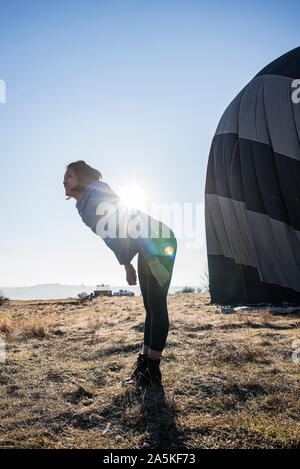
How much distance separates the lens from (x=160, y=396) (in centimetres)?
259

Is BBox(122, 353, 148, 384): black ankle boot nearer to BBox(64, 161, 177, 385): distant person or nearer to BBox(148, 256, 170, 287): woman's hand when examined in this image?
BBox(64, 161, 177, 385): distant person

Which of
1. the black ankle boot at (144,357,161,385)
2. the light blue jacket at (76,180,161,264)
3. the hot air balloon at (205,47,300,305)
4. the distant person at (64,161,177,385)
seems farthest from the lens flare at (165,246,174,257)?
the hot air balloon at (205,47,300,305)

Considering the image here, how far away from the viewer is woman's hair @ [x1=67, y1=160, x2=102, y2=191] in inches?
125

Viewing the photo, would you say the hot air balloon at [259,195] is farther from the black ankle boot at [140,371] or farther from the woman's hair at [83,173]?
the woman's hair at [83,173]

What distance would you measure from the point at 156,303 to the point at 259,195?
6880 mm

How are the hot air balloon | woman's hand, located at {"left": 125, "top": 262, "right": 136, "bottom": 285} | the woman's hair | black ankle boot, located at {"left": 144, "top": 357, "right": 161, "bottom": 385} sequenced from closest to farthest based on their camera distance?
black ankle boot, located at {"left": 144, "top": 357, "right": 161, "bottom": 385} < woman's hand, located at {"left": 125, "top": 262, "right": 136, "bottom": 285} < the woman's hair < the hot air balloon

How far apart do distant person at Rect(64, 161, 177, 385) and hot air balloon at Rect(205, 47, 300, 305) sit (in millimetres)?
6089

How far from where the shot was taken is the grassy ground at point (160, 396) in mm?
1992

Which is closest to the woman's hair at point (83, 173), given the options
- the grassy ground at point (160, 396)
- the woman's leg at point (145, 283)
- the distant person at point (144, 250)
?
the distant person at point (144, 250)

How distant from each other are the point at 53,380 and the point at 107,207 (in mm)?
1847

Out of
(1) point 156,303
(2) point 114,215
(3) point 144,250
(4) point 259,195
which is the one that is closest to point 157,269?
(3) point 144,250

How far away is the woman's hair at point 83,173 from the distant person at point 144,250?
10mm

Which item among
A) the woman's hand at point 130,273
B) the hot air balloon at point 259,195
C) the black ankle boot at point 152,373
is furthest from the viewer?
the hot air balloon at point 259,195

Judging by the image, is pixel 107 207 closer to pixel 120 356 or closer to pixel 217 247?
pixel 120 356
